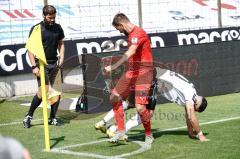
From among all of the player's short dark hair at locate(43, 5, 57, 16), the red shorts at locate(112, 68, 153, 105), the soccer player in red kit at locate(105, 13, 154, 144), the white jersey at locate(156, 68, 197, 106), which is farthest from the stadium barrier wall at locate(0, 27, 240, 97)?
the soccer player in red kit at locate(105, 13, 154, 144)

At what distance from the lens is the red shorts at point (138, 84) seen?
22.5ft

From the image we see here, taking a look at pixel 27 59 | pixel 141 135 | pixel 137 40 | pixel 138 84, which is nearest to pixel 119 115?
pixel 138 84

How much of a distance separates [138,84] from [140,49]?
0.49m

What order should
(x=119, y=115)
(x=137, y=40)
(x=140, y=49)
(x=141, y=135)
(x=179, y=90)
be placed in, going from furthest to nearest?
(x=141, y=135), (x=179, y=90), (x=119, y=115), (x=140, y=49), (x=137, y=40)

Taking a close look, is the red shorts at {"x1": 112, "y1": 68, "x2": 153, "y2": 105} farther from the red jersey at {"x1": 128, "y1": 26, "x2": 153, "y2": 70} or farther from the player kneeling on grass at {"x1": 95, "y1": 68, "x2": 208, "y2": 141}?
the player kneeling on grass at {"x1": 95, "y1": 68, "x2": 208, "y2": 141}

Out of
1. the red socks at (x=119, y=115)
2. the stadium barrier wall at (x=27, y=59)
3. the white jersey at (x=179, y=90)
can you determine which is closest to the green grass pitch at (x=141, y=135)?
the red socks at (x=119, y=115)

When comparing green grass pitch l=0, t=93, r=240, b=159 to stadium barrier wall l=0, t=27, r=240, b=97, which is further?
stadium barrier wall l=0, t=27, r=240, b=97

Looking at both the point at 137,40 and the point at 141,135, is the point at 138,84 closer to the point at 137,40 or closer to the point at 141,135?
the point at 137,40

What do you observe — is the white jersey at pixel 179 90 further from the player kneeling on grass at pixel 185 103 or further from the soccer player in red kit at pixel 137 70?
the soccer player in red kit at pixel 137 70

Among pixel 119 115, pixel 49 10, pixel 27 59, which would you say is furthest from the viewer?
pixel 27 59

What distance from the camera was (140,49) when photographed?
6.85 metres

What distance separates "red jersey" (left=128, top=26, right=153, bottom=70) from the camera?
6.73 metres

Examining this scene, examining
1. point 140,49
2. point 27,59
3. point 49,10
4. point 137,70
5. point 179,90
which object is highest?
point 49,10

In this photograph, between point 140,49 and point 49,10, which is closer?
point 140,49
